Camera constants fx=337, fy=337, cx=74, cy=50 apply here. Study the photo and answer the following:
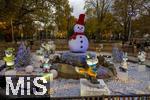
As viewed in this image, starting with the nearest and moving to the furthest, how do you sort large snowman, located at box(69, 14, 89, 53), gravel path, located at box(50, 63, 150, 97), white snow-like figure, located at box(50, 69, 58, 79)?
1. gravel path, located at box(50, 63, 150, 97)
2. white snow-like figure, located at box(50, 69, 58, 79)
3. large snowman, located at box(69, 14, 89, 53)

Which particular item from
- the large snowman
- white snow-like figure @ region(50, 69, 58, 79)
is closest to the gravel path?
white snow-like figure @ region(50, 69, 58, 79)

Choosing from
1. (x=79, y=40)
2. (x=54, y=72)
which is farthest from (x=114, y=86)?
(x=79, y=40)

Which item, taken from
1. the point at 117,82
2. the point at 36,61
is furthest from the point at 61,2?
the point at 117,82

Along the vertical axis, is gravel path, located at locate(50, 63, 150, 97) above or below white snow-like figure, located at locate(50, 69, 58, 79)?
below

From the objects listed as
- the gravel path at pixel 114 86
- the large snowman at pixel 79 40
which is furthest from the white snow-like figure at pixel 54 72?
the large snowman at pixel 79 40

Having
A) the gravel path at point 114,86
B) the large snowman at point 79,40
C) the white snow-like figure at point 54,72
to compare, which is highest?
the large snowman at point 79,40

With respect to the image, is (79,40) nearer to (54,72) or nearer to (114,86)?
(54,72)

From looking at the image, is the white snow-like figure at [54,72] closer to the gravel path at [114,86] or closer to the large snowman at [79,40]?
the gravel path at [114,86]

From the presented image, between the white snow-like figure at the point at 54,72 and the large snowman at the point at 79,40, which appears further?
the large snowman at the point at 79,40

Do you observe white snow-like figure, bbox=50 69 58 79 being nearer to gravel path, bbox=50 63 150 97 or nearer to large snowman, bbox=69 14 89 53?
gravel path, bbox=50 63 150 97

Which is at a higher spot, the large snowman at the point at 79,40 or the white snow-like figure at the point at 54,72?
the large snowman at the point at 79,40

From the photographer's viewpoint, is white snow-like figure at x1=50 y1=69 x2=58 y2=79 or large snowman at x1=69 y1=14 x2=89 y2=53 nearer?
white snow-like figure at x1=50 y1=69 x2=58 y2=79

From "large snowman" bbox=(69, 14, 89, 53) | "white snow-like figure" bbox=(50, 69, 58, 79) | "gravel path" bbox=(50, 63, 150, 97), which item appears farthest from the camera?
"large snowman" bbox=(69, 14, 89, 53)

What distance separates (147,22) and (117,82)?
1066 inches
